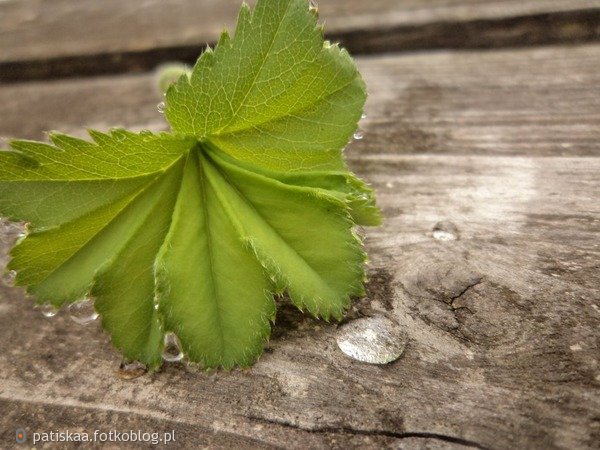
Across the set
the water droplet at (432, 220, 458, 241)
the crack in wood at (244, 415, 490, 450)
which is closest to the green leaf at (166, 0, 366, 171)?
the water droplet at (432, 220, 458, 241)

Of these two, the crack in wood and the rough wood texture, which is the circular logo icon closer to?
the rough wood texture

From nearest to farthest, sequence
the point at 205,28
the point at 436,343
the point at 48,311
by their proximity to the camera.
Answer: the point at 436,343 → the point at 48,311 → the point at 205,28

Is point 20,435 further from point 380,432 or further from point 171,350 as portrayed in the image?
point 380,432

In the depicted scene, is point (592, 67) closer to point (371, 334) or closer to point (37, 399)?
point (371, 334)

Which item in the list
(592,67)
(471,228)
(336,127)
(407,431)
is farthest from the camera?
(592,67)

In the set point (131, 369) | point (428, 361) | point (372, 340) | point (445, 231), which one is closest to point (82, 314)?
point (131, 369)

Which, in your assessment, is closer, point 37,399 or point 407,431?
point 407,431

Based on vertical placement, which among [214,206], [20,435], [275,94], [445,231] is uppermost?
[275,94]

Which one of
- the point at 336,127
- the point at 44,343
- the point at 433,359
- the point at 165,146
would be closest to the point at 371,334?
the point at 433,359
